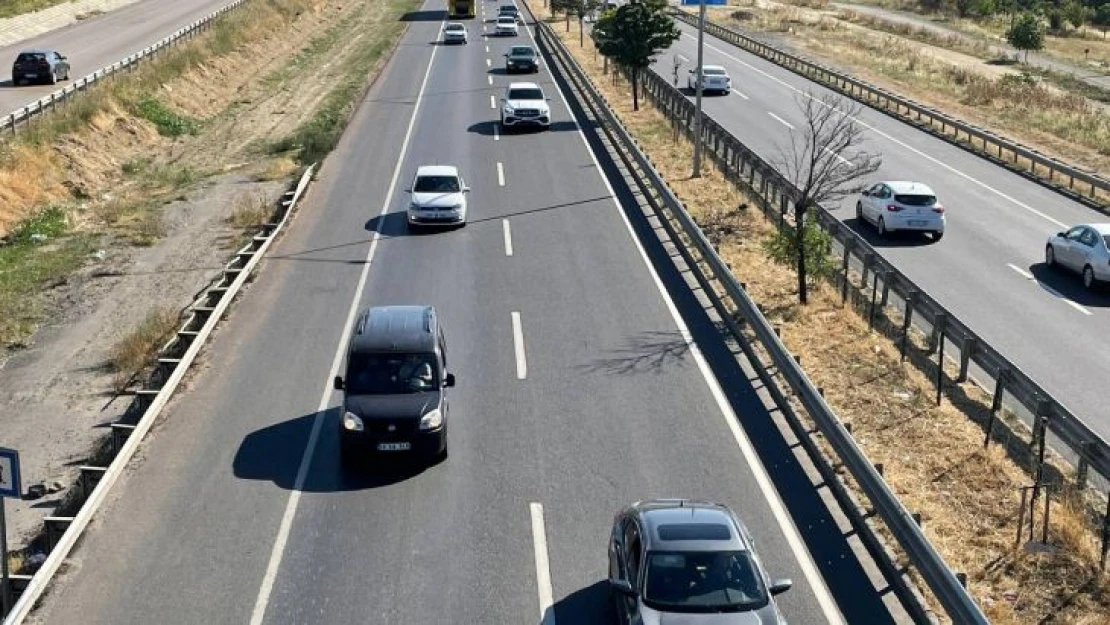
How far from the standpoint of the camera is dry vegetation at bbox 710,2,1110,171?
48594mm

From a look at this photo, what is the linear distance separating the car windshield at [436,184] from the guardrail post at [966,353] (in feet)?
49.9

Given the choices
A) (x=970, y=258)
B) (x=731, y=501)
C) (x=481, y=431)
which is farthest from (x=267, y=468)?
(x=970, y=258)

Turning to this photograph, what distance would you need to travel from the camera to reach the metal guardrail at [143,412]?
46.4 feet

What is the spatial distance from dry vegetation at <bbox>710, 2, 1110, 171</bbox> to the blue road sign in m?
39.5

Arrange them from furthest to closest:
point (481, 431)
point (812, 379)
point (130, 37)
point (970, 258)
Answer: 1. point (130, 37)
2. point (970, 258)
3. point (812, 379)
4. point (481, 431)

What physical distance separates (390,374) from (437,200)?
44.9 feet

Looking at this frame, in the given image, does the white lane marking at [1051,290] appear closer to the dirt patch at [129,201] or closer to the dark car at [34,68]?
the dirt patch at [129,201]

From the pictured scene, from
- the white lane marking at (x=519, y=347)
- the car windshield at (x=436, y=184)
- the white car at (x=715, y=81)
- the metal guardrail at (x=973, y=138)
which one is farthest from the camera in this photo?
the white car at (x=715, y=81)

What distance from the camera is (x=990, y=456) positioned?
1728 centimetres

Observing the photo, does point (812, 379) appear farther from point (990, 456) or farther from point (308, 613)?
point (308, 613)

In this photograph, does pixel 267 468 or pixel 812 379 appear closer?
pixel 267 468

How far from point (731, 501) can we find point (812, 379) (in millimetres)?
5344

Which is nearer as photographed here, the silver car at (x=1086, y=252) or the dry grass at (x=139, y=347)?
the dry grass at (x=139, y=347)

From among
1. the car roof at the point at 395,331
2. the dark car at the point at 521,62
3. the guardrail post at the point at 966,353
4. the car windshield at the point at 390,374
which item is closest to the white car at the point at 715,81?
the dark car at the point at 521,62
